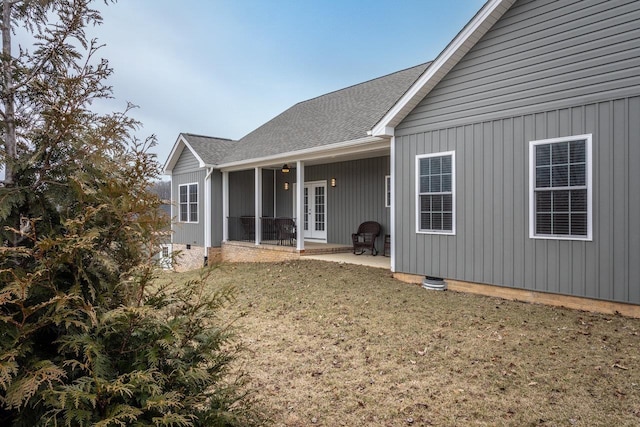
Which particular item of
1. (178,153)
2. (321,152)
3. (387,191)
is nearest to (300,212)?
(321,152)

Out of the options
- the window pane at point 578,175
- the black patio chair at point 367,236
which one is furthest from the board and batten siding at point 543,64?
the black patio chair at point 367,236

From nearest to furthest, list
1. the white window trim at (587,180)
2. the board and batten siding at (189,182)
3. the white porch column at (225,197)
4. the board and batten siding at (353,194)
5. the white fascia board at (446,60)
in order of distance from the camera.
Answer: the white window trim at (587,180) < the white fascia board at (446,60) < the board and batten siding at (353,194) < the white porch column at (225,197) < the board and batten siding at (189,182)

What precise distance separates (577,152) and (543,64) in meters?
1.66

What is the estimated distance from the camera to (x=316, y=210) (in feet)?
47.4

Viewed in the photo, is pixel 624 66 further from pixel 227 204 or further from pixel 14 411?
pixel 227 204

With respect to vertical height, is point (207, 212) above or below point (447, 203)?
below

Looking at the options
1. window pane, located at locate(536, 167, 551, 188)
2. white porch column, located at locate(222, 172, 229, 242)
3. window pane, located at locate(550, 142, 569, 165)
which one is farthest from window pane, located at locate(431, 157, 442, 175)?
white porch column, located at locate(222, 172, 229, 242)

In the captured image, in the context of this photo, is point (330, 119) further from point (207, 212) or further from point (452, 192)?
point (452, 192)

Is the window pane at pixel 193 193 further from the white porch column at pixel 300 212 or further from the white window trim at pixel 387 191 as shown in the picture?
the white window trim at pixel 387 191

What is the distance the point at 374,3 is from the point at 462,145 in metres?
12.1

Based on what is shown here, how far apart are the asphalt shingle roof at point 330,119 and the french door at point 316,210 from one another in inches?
85.6

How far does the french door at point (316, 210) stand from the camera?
46.3 ft

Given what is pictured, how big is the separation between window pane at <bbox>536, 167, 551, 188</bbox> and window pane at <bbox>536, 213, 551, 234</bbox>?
1.65ft

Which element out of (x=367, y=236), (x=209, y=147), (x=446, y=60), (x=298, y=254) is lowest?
(x=298, y=254)
